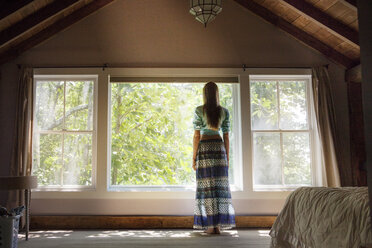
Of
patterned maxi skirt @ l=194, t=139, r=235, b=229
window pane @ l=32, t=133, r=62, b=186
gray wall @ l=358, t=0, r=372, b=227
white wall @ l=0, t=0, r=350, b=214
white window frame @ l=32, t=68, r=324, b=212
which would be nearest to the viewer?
gray wall @ l=358, t=0, r=372, b=227

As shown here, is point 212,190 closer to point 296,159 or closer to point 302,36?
point 296,159

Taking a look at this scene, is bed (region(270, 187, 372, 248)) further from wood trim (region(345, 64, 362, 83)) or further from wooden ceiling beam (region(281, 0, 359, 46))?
wood trim (region(345, 64, 362, 83))

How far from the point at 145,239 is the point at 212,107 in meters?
1.60

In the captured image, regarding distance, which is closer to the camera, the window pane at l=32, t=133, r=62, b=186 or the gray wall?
the gray wall

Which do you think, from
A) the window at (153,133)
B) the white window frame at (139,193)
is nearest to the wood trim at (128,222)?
the white window frame at (139,193)

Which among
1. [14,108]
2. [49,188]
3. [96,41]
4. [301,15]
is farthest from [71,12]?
[301,15]

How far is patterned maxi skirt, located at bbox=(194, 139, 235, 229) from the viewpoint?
3.79 meters

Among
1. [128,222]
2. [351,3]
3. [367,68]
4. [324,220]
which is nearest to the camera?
[367,68]

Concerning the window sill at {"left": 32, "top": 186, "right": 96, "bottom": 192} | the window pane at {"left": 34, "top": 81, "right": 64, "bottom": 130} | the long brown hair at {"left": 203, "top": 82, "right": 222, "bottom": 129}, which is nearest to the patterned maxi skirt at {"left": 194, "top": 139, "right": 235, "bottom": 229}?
the long brown hair at {"left": 203, "top": 82, "right": 222, "bottom": 129}

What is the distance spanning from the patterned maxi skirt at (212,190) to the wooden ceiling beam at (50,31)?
2.38 metres

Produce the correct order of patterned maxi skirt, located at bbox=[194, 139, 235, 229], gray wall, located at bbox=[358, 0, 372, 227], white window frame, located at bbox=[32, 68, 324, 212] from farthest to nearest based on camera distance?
white window frame, located at bbox=[32, 68, 324, 212]
patterned maxi skirt, located at bbox=[194, 139, 235, 229]
gray wall, located at bbox=[358, 0, 372, 227]

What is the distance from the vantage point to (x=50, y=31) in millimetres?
4586

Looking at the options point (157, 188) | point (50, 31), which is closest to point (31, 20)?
point (50, 31)

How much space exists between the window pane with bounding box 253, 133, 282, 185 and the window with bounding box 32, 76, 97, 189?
84.5 inches
